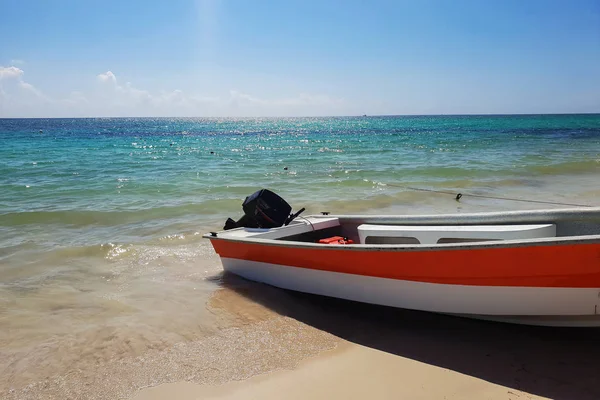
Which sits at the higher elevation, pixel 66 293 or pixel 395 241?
pixel 395 241

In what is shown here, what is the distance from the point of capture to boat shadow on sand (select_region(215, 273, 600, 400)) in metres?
4.01

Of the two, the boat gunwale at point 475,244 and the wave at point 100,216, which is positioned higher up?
the boat gunwale at point 475,244

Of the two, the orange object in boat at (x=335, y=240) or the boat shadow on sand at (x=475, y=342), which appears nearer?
the boat shadow on sand at (x=475, y=342)

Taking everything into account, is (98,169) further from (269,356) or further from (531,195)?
(269,356)

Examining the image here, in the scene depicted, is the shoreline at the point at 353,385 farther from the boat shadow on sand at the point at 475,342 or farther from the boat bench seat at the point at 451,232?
the boat bench seat at the point at 451,232

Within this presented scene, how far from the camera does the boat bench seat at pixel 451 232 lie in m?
5.11

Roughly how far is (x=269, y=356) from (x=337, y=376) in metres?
0.78

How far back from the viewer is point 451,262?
15.0ft

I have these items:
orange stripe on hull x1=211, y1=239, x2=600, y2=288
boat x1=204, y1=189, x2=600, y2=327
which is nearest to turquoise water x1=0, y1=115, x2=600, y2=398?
boat x1=204, y1=189, x2=600, y2=327

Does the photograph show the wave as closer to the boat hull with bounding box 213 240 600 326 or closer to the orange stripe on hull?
the boat hull with bounding box 213 240 600 326

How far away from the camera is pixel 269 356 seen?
464 centimetres

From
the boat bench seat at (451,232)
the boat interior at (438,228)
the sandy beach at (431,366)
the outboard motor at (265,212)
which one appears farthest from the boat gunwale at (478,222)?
the sandy beach at (431,366)

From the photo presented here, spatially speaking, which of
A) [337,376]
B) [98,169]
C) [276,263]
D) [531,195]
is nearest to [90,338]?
[276,263]

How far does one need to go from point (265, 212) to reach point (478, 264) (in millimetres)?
3762
